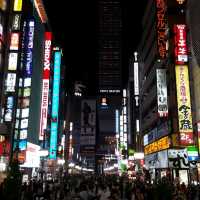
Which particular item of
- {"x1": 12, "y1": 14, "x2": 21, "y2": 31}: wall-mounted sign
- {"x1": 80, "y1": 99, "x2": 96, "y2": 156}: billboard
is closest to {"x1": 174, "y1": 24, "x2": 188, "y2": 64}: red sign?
{"x1": 12, "y1": 14, "x2": 21, "y2": 31}: wall-mounted sign

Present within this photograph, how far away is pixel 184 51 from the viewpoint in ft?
132

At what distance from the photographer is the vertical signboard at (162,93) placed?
43.6 metres

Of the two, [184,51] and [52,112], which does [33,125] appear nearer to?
[52,112]

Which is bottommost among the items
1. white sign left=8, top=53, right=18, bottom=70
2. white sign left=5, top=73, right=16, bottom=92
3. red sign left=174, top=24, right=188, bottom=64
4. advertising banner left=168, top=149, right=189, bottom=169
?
advertising banner left=168, top=149, right=189, bottom=169

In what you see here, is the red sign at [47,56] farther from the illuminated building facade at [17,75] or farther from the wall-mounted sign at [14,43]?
the wall-mounted sign at [14,43]

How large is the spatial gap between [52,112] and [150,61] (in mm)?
21429

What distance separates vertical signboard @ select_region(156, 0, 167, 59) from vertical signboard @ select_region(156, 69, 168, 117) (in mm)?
2513

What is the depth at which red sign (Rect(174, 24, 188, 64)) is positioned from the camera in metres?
39.5

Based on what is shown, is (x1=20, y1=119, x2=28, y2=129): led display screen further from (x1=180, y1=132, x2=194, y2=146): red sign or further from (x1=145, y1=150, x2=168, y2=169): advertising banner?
(x1=145, y1=150, x2=168, y2=169): advertising banner

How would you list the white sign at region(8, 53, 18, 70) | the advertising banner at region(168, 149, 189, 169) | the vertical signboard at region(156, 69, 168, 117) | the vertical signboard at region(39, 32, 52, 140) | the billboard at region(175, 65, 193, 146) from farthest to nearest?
the vertical signboard at region(39, 32, 52, 140)
the vertical signboard at region(156, 69, 168, 117)
the billboard at region(175, 65, 193, 146)
the white sign at region(8, 53, 18, 70)
the advertising banner at region(168, 149, 189, 169)

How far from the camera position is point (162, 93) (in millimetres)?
44094

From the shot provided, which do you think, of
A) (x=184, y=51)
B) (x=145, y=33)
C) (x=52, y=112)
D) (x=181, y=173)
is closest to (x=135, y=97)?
(x=145, y=33)

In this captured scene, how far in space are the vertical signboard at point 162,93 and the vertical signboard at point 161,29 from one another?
251cm

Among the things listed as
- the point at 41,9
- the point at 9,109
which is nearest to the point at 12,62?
the point at 9,109
